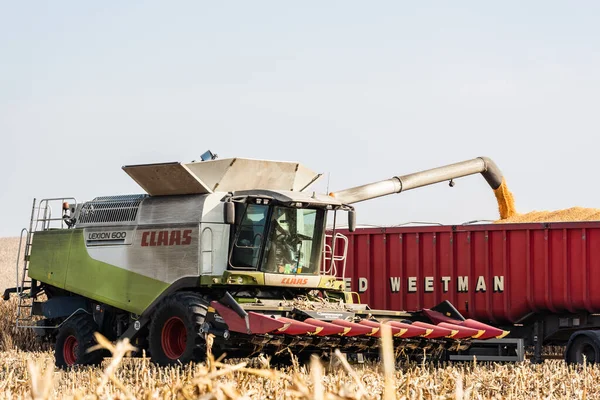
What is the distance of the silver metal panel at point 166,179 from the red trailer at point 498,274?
13.6ft

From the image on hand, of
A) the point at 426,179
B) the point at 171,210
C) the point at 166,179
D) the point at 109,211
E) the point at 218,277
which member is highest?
the point at 426,179

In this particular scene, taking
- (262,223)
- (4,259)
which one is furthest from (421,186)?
(4,259)

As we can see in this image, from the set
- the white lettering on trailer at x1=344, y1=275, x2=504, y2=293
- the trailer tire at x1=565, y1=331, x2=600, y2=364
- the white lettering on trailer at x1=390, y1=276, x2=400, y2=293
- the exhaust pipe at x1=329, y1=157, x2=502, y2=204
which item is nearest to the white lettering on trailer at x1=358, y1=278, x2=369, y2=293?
the white lettering on trailer at x1=344, y1=275, x2=504, y2=293

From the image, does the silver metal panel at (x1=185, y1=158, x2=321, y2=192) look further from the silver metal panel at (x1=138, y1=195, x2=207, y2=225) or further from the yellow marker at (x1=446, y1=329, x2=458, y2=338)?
the yellow marker at (x1=446, y1=329, x2=458, y2=338)

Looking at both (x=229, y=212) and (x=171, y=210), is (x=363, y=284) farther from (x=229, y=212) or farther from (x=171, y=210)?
(x=229, y=212)

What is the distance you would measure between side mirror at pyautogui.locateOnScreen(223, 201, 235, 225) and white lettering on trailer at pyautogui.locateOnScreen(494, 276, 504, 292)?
499 cm

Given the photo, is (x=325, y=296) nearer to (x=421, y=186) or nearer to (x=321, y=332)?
(x=321, y=332)

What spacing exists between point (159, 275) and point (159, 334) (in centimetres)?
102

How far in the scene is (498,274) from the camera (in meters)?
15.3

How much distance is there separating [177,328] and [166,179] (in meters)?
2.06

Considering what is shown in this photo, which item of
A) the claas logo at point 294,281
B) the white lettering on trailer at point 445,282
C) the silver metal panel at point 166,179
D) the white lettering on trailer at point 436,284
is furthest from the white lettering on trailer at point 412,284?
the silver metal panel at point 166,179

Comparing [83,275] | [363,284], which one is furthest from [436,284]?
[83,275]

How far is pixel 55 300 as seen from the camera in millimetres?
14672

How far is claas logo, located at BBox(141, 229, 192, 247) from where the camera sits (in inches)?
512
